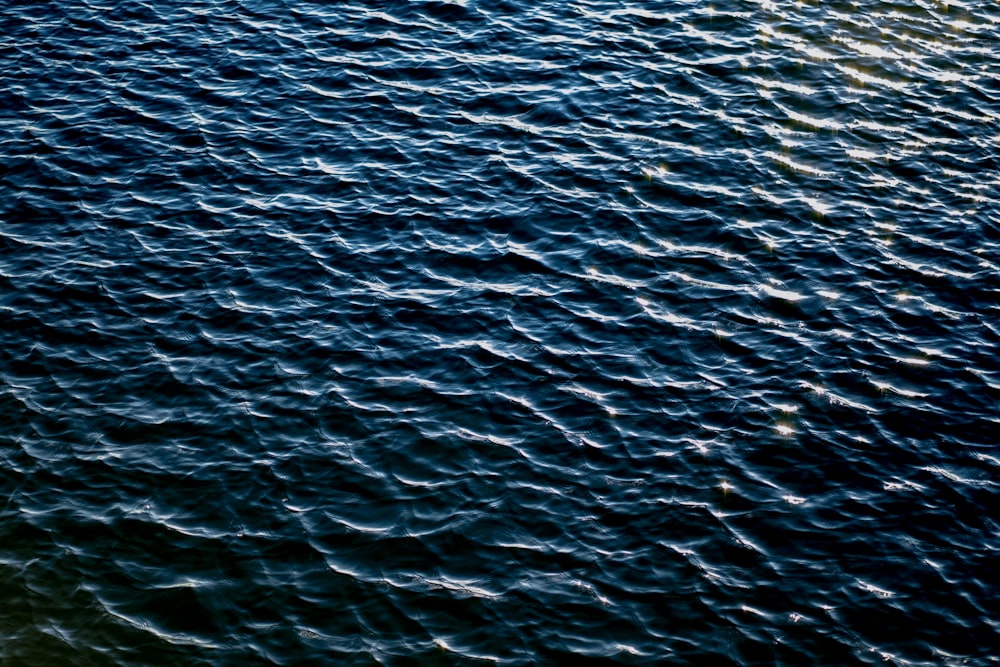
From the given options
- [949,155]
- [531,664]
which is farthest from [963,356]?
[531,664]

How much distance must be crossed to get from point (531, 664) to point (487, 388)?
917cm

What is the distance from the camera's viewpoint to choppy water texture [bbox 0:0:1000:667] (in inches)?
1000

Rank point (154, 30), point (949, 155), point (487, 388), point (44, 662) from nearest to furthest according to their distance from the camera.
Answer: point (44, 662) → point (487, 388) → point (949, 155) → point (154, 30)

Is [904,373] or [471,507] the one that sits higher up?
[904,373]

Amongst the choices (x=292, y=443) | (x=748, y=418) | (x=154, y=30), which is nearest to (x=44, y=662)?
(x=292, y=443)

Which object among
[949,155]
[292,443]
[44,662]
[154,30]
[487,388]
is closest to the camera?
[44,662]

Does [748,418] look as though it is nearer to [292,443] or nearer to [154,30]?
[292,443]

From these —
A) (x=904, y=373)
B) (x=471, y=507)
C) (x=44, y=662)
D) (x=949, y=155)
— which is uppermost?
(x=949, y=155)

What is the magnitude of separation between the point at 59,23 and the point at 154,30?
4082mm

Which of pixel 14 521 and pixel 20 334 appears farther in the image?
pixel 20 334

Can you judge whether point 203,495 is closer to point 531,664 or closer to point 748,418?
point 531,664

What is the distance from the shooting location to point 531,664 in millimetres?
24016

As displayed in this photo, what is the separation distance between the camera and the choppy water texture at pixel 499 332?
2541cm

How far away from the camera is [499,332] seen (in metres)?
33.2
